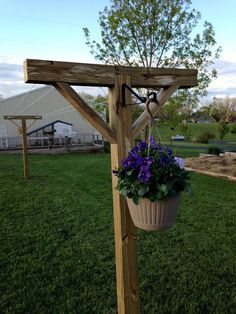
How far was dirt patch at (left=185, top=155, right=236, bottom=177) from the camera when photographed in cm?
834

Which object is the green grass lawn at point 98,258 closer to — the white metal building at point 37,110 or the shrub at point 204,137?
the white metal building at point 37,110

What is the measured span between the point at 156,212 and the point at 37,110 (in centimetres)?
1880

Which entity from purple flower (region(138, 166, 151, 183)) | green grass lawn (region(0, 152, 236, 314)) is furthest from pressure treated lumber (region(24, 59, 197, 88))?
green grass lawn (region(0, 152, 236, 314))

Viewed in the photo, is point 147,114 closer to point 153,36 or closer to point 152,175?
point 152,175

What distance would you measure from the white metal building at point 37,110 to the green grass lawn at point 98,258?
530 inches

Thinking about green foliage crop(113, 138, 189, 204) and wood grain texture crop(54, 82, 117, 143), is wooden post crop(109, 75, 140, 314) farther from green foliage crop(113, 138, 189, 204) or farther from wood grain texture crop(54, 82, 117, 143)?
green foliage crop(113, 138, 189, 204)

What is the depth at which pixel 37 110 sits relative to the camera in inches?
756

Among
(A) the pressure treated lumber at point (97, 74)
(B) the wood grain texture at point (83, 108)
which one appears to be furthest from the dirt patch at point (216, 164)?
(B) the wood grain texture at point (83, 108)

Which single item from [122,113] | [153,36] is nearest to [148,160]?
[122,113]

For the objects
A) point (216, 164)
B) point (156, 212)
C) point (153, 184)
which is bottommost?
point (216, 164)

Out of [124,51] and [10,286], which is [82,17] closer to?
[124,51]

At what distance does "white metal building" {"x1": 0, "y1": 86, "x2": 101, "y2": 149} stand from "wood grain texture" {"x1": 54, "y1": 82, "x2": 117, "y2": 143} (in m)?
16.2

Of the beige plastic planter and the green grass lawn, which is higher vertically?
the beige plastic planter

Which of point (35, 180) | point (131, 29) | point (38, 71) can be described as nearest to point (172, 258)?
point (38, 71)
